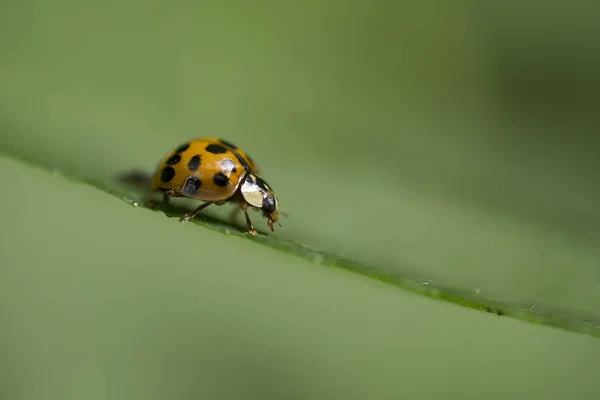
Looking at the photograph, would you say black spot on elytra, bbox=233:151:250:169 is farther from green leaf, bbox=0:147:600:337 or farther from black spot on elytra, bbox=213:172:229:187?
green leaf, bbox=0:147:600:337

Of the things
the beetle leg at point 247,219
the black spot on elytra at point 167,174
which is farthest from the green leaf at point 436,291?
the black spot on elytra at point 167,174

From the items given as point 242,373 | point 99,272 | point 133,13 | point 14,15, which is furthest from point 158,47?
point 242,373

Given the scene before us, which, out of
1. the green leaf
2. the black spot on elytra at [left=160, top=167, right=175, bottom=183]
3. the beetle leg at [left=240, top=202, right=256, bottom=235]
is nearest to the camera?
the green leaf

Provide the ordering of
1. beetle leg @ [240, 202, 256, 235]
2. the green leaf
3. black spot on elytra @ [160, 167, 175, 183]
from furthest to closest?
black spot on elytra @ [160, 167, 175, 183] < beetle leg @ [240, 202, 256, 235] < the green leaf

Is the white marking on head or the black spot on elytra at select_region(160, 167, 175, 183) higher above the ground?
the white marking on head

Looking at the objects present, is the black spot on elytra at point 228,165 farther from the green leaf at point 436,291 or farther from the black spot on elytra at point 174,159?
the green leaf at point 436,291

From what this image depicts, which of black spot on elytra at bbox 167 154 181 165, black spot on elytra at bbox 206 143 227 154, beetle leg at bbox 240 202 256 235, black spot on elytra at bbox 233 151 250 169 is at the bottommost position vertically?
beetle leg at bbox 240 202 256 235

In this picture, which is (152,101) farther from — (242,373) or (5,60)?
(242,373)

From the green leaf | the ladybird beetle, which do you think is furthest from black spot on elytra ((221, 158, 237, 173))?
the green leaf
